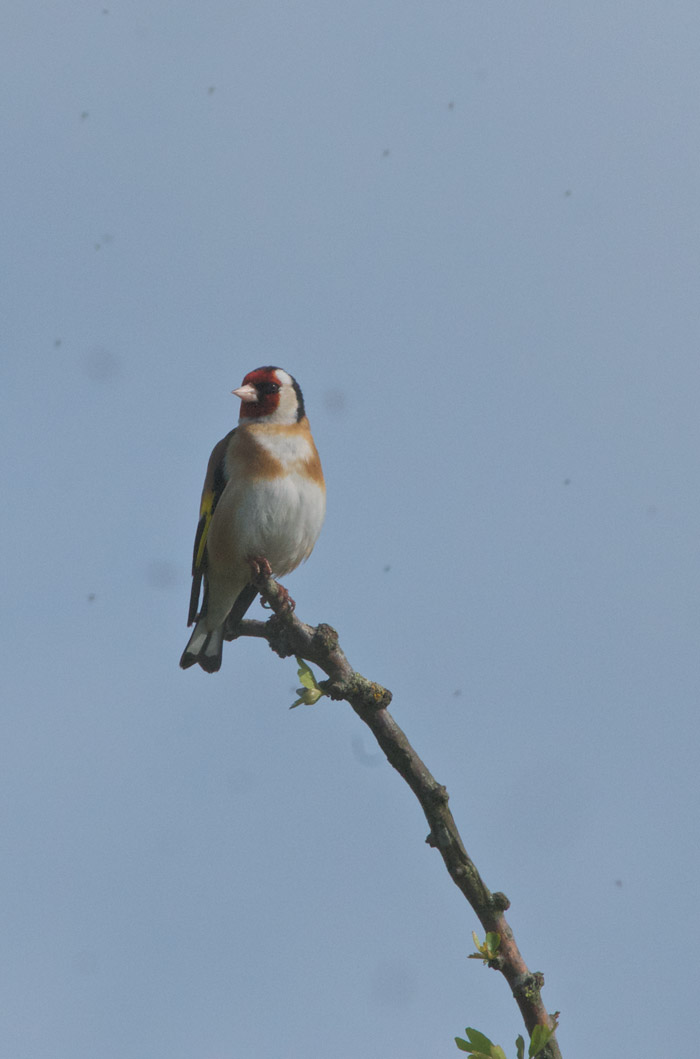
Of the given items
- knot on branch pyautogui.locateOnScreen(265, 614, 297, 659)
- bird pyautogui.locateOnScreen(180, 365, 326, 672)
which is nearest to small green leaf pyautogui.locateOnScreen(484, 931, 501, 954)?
knot on branch pyautogui.locateOnScreen(265, 614, 297, 659)

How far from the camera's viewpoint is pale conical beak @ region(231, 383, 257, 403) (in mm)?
8445

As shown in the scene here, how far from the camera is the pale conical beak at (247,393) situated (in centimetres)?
845

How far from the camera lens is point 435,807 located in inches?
166

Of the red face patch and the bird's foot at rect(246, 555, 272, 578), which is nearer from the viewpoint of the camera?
the bird's foot at rect(246, 555, 272, 578)

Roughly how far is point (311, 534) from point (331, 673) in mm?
3135

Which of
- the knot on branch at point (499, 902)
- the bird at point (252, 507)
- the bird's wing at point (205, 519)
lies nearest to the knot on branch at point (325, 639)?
the knot on branch at point (499, 902)

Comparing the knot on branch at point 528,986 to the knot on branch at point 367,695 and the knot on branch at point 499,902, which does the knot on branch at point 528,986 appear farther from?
the knot on branch at point 367,695

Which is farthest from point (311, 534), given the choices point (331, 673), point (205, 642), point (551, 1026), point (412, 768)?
point (551, 1026)

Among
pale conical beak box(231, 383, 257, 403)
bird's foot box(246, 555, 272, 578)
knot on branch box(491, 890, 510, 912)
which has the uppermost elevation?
pale conical beak box(231, 383, 257, 403)

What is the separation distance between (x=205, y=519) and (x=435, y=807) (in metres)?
4.45

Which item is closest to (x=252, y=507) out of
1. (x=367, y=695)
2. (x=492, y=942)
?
(x=367, y=695)

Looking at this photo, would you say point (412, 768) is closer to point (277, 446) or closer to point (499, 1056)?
point (499, 1056)

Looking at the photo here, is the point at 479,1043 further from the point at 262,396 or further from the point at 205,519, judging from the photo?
the point at 262,396

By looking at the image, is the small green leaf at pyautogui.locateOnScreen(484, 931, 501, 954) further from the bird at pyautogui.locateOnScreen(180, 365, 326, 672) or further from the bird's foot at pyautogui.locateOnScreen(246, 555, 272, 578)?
the bird at pyautogui.locateOnScreen(180, 365, 326, 672)
